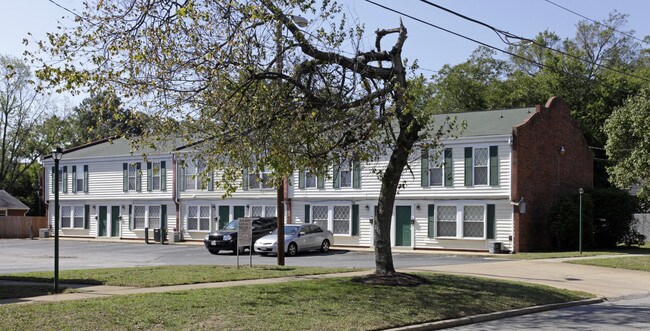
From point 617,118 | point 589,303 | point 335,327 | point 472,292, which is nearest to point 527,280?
point 589,303

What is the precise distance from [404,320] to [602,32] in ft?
182

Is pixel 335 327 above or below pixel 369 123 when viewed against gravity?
below

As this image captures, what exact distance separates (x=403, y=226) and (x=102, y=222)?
2219 cm

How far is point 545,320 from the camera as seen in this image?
14328 mm

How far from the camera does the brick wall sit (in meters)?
33.9

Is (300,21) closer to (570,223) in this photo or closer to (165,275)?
(165,275)

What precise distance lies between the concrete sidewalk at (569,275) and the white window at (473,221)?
7.64m

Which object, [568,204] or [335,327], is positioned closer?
[335,327]

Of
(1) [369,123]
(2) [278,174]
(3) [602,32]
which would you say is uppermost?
(3) [602,32]

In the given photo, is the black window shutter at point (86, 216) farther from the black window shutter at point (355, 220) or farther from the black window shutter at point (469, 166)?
the black window shutter at point (469, 166)

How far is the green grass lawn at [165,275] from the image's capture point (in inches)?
691

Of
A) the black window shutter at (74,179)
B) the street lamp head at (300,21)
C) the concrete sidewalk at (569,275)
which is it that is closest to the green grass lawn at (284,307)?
the concrete sidewalk at (569,275)

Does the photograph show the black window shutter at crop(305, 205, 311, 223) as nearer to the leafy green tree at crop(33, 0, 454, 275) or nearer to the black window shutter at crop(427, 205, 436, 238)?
the black window shutter at crop(427, 205, 436, 238)

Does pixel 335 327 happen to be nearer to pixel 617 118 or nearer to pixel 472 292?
pixel 472 292
